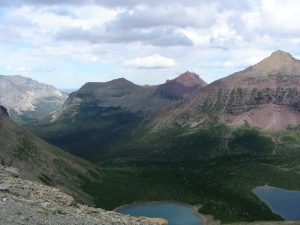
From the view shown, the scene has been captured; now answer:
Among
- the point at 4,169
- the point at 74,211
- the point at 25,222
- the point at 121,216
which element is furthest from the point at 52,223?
the point at 4,169

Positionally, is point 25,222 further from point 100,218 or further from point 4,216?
point 100,218

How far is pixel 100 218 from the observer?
65250 mm

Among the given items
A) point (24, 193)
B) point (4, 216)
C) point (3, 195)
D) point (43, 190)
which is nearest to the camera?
point (4, 216)

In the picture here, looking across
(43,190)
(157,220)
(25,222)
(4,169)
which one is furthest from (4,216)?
(4,169)

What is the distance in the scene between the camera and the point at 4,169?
269 ft

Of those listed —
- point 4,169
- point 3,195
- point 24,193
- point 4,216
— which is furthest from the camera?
point 4,169

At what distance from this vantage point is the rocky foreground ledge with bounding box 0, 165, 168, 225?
184 ft

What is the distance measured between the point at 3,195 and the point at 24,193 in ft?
16.6

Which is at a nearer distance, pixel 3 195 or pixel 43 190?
pixel 3 195

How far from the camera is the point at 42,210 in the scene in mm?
60031

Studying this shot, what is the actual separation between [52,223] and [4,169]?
2805cm

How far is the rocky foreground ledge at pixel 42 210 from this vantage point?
56156 mm

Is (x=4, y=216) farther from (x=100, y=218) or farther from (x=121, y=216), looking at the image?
(x=121, y=216)

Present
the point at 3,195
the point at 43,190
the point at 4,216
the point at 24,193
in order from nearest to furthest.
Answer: the point at 4,216 → the point at 3,195 → the point at 24,193 → the point at 43,190
